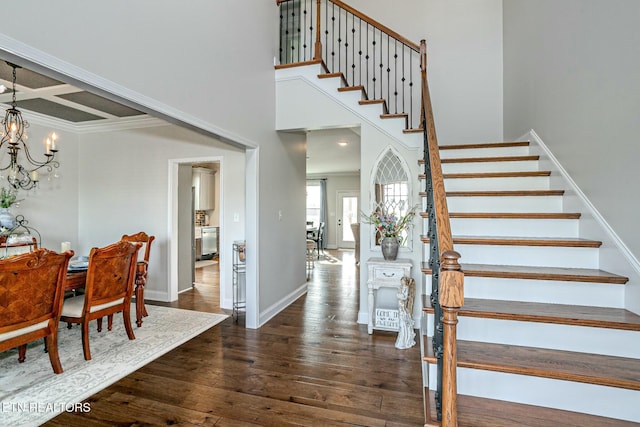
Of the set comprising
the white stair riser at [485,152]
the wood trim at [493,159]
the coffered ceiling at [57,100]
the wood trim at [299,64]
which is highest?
the wood trim at [299,64]

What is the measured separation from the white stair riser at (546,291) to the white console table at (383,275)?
3.85 feet

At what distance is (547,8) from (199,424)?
4.43 metres

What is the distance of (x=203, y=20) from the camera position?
2531mm

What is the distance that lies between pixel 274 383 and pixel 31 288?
6.14ft

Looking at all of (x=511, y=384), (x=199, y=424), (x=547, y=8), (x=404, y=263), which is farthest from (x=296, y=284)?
(x=547, y=8)

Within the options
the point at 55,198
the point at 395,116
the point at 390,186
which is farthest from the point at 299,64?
the point at 55,198

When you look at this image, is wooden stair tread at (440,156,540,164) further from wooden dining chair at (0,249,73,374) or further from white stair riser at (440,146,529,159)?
wooden dining chair at (0,249,73,374)

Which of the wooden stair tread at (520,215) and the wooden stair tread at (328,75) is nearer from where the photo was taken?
the wooden stair tread at (520,215)

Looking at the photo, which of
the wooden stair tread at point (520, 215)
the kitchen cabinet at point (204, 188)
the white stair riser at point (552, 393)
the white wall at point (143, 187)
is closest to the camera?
the white stair riser at point (552, 393)

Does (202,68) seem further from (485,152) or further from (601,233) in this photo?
(601,233)

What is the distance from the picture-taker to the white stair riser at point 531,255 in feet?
6.65

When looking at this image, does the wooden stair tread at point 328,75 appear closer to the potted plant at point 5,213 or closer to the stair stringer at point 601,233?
the stair stringer at point 601,233

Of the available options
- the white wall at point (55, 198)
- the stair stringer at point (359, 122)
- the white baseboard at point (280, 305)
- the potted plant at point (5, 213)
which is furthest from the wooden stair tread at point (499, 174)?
the white wall at point (55, 198)

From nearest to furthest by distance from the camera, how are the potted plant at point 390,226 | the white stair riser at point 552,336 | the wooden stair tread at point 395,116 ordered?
1. the white stair riser at point 552,336
2. the potted plant at point 390,226
3. the wooden stair tread at point 395,116
